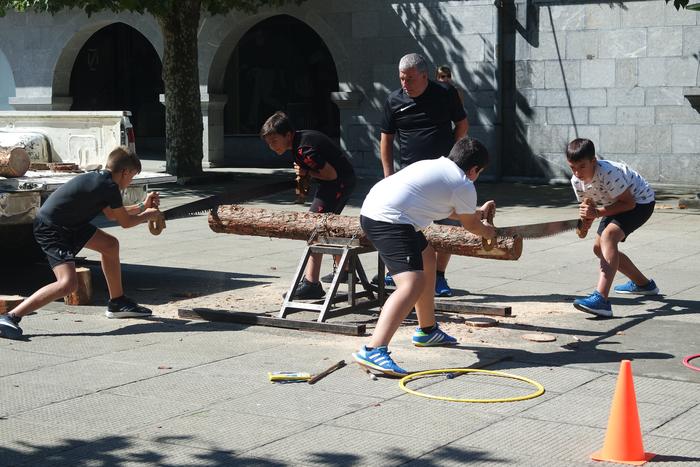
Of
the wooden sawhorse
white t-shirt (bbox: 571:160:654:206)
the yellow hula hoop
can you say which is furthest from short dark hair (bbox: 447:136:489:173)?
white t-shirt (bbox: 571:160:654:206)

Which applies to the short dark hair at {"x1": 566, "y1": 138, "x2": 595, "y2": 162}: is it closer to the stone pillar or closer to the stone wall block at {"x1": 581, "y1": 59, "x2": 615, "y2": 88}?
the stone wall block at {"x1": 581, "y1": 59, "x2": 615, "y2": 88}

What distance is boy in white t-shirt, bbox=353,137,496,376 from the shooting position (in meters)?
6.42

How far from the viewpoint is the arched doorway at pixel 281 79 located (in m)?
22.5

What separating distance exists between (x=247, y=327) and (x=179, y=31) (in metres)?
10.9

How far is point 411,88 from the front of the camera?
860 centimetres

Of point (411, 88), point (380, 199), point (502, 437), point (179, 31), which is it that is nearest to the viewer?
point (502, 437)

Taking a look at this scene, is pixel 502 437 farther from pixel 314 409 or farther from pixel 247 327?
pixel 247 327

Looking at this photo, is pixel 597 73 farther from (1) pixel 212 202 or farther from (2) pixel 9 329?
(2) pixel 9 329

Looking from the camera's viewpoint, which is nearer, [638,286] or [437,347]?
[437,347]

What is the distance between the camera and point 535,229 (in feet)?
25.5

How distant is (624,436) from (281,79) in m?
18.7

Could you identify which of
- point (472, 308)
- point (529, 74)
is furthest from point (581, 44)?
point (472, 308)

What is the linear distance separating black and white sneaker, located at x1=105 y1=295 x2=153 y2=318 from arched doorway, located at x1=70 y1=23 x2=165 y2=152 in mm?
17660

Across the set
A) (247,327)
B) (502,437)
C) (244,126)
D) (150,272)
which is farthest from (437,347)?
(244,126)
